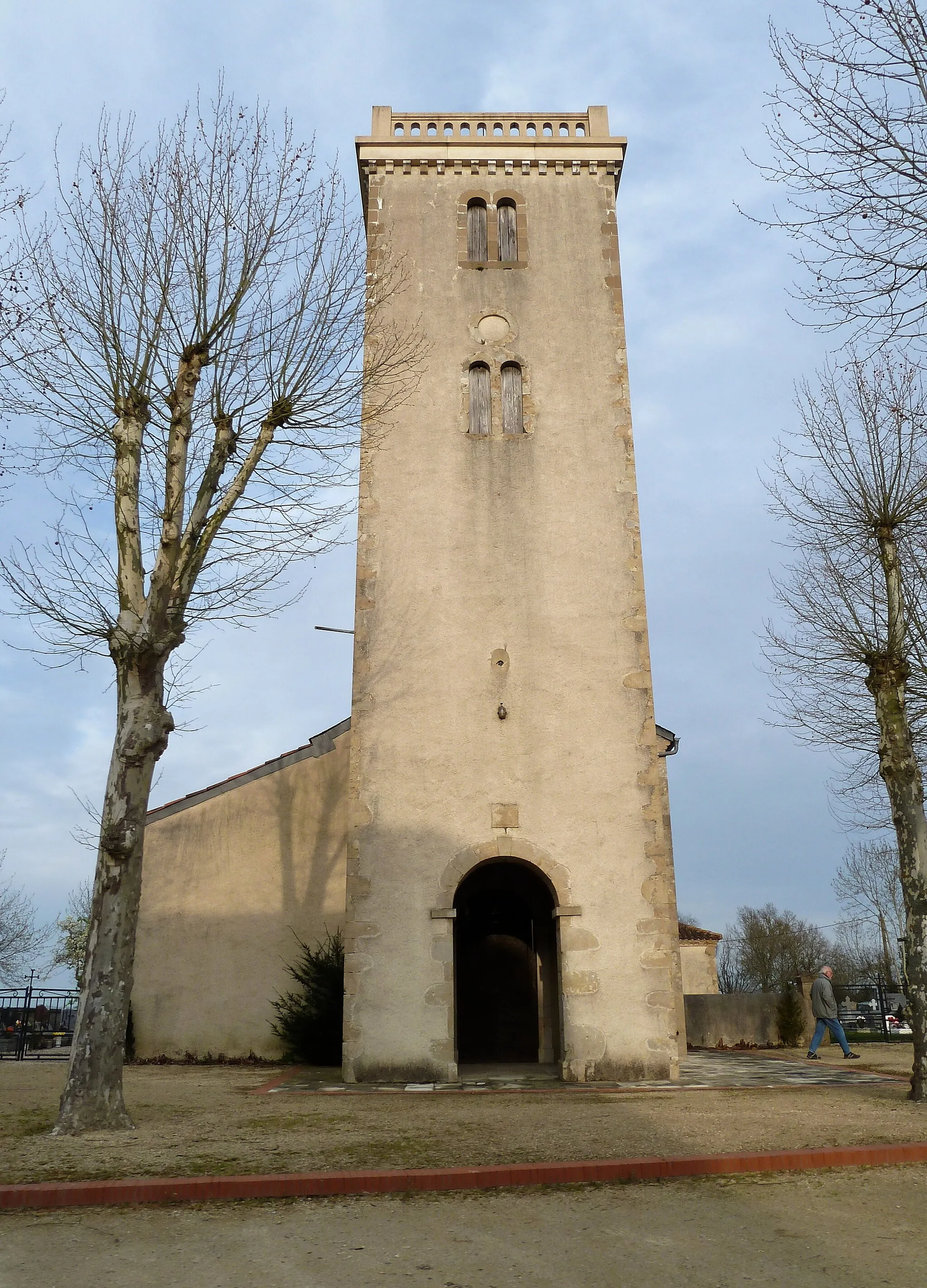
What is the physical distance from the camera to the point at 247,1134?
7477 mm

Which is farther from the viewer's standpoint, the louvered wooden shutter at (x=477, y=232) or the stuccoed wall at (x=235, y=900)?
the stuccoed wall at (x=235, y=900)

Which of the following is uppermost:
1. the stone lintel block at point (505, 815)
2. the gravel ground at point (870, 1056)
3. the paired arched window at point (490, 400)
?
the paired arched window at point (490, 400)

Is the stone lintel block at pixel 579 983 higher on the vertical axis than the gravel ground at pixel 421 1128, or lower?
higher

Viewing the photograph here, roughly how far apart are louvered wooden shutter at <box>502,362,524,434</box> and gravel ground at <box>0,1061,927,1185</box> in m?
8.84

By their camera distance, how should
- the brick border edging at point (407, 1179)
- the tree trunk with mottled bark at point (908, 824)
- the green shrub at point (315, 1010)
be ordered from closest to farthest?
the brick border edging at point (407, 1179)
the tree trunk with mottled bark at point (908, 824)
the green shrub at point (315, 1010)

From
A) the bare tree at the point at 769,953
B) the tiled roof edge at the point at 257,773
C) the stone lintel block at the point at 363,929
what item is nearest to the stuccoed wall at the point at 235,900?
the tiled roof edge at the point at 257,773

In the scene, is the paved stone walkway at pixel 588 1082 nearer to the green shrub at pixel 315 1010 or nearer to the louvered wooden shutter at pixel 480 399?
the green shrub at pixel 315 1010

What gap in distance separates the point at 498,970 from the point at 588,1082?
190 inches

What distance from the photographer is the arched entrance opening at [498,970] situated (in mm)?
15500

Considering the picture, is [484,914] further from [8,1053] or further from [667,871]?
[8,1053]

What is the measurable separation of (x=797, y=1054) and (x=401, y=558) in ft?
33.8

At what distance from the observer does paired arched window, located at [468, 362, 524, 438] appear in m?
14.6

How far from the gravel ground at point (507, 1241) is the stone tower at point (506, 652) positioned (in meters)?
6.40

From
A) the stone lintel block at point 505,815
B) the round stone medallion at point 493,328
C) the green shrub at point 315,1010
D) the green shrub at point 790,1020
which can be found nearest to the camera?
the stone lintel block at point 505,815
